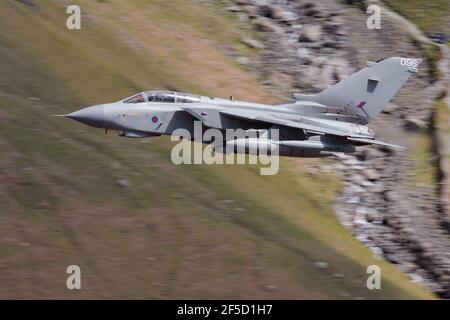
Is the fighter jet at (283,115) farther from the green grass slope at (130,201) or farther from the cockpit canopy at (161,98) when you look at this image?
the green grass slope at (130,201)

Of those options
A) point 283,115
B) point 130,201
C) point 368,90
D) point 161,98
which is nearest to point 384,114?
point 368,90

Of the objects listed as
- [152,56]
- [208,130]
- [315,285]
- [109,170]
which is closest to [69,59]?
[152,56]

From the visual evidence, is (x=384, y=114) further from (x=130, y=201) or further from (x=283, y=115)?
(x=130, y=201)

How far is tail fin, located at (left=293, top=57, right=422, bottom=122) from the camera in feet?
133

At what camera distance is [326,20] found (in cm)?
6397

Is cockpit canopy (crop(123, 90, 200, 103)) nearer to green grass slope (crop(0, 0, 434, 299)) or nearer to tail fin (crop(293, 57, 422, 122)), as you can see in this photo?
tail fin (crop(293, 57, 422, 122))

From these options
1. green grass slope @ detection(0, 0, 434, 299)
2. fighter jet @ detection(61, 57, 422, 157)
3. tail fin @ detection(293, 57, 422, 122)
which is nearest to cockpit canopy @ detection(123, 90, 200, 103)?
fighter jet @ detection(61, 57, 422, 157)

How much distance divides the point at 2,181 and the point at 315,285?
48.4 feet

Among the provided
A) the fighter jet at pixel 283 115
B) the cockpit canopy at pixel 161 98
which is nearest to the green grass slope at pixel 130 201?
the fighter jet at pixel 283 115

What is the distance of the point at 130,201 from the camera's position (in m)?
44.0

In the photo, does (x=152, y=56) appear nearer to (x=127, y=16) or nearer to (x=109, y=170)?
(x=127, y=16)

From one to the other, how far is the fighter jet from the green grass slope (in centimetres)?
573

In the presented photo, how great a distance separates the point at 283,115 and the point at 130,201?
8780 mm

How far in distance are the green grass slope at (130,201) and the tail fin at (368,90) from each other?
290 inches
